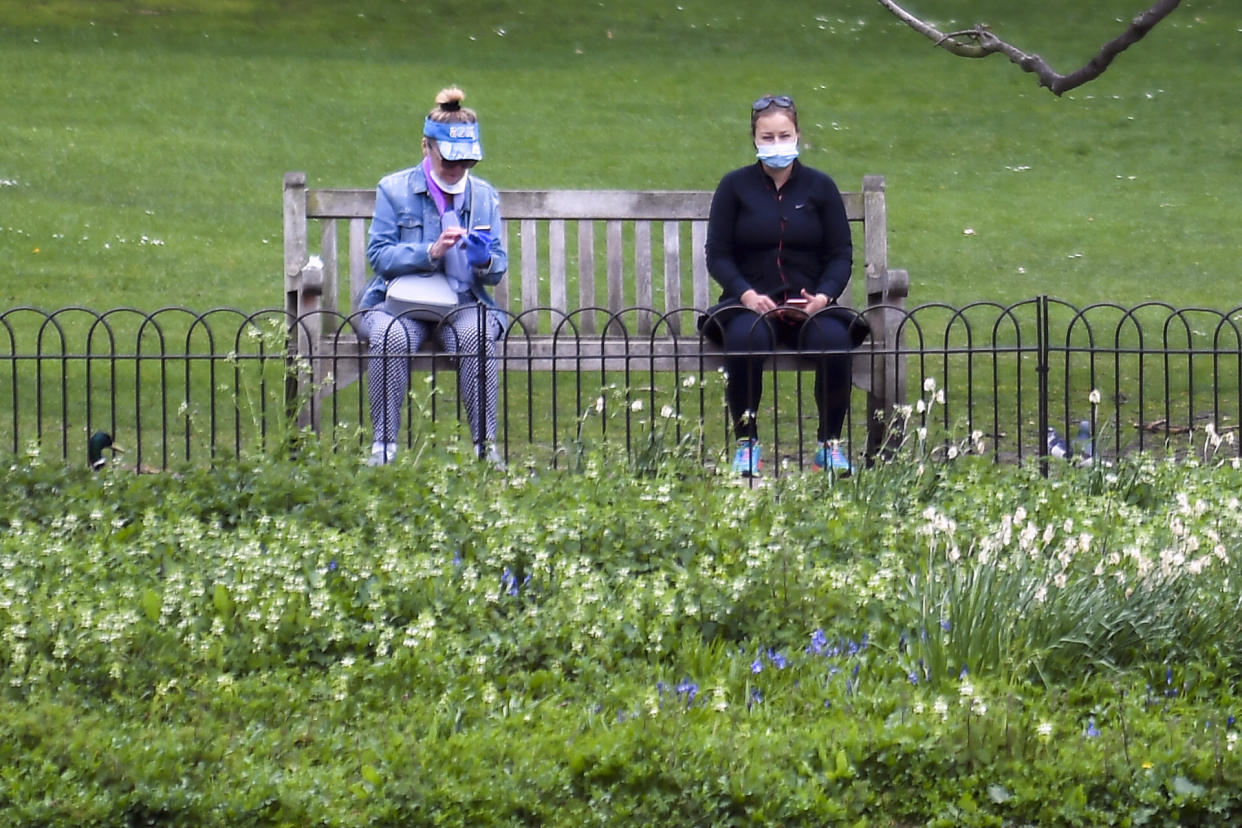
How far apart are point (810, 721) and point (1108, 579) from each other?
3.56 feet

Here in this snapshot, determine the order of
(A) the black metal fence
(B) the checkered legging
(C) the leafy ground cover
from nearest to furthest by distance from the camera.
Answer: (C) the leafy ground cover
(A) the black metal fence
(B) the checkered legging

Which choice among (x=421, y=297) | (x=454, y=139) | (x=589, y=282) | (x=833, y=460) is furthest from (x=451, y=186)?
(x=833, y=460)

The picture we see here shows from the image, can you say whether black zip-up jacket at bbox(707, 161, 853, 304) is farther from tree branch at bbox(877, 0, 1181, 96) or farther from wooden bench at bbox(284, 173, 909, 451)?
tree branch at bbox(877, 0, 1181, 96)

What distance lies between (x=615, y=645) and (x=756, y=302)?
2798mm

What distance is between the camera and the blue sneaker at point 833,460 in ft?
21.4

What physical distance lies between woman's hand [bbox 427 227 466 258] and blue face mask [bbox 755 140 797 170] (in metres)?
1.32

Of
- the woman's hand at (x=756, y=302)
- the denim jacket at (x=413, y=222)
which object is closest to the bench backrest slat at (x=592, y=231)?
→ the denim jacket at (x=413, y=222)

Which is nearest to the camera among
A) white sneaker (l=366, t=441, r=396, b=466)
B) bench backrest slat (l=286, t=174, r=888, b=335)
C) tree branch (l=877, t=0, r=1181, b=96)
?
white sneaker (l=366, t=441, r=396, b=466)

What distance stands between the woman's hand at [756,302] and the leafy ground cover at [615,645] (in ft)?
3.72

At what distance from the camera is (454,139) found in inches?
297

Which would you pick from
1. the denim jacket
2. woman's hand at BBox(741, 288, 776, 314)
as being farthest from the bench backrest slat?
woman's hand at BBox(741, 288, 776, 314)

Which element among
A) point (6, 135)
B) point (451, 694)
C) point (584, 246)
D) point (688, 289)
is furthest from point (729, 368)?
point (6, 135)

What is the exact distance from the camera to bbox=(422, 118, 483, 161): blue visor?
24.7 ft

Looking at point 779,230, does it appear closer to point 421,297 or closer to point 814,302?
point 814,302
